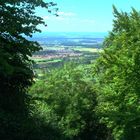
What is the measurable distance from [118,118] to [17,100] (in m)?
8.57

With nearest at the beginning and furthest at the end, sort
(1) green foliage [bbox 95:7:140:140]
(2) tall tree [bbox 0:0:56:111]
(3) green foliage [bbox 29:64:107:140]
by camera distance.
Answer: (2) tall tree [bbox 0:0:56:111] → (1) green foliage [bbox 95:7:140:140] → (3) green foliage [bbox 29:64:107:140]

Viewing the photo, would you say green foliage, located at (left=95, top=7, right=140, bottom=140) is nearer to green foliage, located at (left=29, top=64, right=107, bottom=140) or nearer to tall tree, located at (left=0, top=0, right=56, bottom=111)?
tall tree, located at (left=0, top=0, right=56, bottom=111)

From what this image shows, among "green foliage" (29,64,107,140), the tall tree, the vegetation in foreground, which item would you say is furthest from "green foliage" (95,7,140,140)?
"green foliage" (29,64,107,140)

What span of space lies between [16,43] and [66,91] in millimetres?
25496

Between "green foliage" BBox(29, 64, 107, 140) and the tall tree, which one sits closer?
the tall tree

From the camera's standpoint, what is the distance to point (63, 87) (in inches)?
1773

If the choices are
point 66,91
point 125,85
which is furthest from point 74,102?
point 125,85

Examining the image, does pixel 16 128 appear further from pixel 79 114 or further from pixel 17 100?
pixel 79 114

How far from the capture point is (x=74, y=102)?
43000 mm

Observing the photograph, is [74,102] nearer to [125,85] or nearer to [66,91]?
[66,91]

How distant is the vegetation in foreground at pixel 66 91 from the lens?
1820 centimetres

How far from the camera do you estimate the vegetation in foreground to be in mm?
18205

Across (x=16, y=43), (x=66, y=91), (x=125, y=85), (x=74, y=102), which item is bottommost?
(x=74, y=102)

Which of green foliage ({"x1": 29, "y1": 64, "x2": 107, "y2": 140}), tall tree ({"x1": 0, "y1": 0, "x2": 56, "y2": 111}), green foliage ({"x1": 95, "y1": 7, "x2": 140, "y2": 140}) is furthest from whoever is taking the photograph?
green foliage ({"x1": 29, "y1": 64, "x2": 107, "y2": 140})
